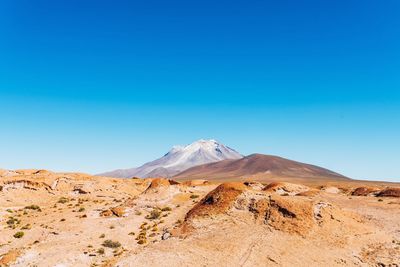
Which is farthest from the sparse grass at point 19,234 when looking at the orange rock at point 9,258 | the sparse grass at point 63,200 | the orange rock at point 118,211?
the sparse grass at point 63,200

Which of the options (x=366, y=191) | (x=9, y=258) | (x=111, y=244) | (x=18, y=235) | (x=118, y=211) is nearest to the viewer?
(x=9, y=258)

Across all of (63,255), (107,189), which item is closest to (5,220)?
(63,255)

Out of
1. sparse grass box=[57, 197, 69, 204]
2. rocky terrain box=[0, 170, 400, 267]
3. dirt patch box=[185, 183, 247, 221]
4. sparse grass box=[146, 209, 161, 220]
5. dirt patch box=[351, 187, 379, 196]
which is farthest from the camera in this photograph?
dirt patch box=[351, 187, 379, 196]

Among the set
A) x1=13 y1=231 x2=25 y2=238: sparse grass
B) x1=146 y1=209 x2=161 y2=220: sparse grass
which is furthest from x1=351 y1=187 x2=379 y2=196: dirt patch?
x1=13 y1=231 x2=25 y2=238: sparse grass

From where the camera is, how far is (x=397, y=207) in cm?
3644

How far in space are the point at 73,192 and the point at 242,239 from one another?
1633 inches

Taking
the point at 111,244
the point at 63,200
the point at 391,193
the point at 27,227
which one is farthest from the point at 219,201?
the point at 63,200

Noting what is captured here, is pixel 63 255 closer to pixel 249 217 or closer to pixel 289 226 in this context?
pixel 249 217

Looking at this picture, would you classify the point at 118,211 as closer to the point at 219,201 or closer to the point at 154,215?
the point at 154,215

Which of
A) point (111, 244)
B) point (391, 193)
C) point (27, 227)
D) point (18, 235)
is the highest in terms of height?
point (391, 193)

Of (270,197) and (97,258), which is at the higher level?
Result: (270,197)

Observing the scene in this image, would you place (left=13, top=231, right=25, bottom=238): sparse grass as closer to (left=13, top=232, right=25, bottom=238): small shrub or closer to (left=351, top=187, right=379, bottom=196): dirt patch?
(left=13, top=232, right=25, bottom=238): small shrub

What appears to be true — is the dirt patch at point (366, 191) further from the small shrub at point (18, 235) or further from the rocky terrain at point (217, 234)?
the small shrub at point (18, 235)

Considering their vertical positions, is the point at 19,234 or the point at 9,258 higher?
the point at 19,234
